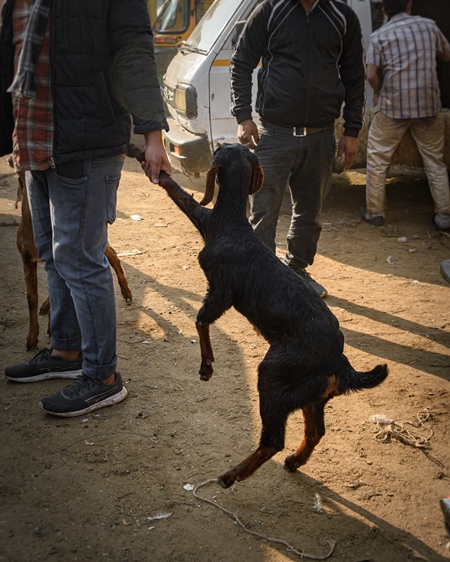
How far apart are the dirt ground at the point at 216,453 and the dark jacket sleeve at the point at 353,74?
1.50 metres

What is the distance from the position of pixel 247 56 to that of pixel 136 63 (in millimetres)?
1849

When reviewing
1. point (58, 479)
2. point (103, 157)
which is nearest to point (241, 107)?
point (103, 157)

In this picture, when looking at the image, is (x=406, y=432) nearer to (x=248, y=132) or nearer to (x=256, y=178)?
(x=256, y=178)

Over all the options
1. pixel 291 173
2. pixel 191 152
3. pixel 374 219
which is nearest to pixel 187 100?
pixel 191 152

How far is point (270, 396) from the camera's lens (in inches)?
116

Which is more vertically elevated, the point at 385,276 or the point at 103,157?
the point at 103,157

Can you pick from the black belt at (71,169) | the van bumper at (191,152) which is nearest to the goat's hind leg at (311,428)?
the black belt at (71,169)

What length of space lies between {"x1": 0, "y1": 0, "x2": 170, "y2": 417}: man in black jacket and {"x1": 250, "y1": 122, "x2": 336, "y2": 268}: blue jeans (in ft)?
5.28

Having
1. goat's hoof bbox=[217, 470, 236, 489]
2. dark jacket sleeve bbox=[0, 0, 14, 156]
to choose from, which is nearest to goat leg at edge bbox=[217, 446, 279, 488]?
goat's hoof bbox=[217, 470, 236, 489]

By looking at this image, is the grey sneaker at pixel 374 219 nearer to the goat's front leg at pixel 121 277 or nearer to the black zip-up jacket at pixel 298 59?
the black zip-up jacket at pixel 298 59

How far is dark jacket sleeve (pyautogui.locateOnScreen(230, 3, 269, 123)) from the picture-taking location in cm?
471

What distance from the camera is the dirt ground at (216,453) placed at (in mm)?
2811

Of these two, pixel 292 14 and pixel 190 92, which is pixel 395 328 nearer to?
pixel 292 14

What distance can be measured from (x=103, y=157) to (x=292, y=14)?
210cm
